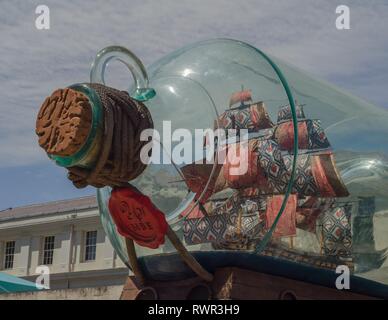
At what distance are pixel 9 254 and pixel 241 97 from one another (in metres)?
29.0

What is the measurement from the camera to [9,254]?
32.6 metres

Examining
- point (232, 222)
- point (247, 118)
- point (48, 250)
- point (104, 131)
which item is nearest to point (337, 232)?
point (232, 222)

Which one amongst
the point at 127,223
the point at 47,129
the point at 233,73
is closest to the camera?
the point at 47,129

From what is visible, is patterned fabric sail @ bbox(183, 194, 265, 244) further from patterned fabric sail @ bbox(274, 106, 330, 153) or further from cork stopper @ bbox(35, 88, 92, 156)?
cork stopper @ bbox(35, 88, 92, 156)

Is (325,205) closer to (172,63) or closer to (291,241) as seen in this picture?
(291,241)

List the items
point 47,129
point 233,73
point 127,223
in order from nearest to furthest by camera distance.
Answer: point 47,129, point 127,223, point 233,73

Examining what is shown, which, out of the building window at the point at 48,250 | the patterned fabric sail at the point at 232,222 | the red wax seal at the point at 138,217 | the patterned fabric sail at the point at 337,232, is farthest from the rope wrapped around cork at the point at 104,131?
the building window at the point at 48,250

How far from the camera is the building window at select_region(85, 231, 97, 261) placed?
94.7 feet

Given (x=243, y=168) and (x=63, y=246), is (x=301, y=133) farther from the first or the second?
(x=63, y=246)

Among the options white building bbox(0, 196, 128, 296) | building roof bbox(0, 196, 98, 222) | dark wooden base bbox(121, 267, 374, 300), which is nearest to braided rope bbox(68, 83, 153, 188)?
dark wooden base bbox(121, 267, 374, 300)

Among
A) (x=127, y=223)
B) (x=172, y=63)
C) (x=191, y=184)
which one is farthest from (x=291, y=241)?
(x=172, y=63)

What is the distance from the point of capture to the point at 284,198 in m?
5.12

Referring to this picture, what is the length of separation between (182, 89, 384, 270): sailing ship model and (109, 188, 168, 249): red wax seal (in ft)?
0.79
